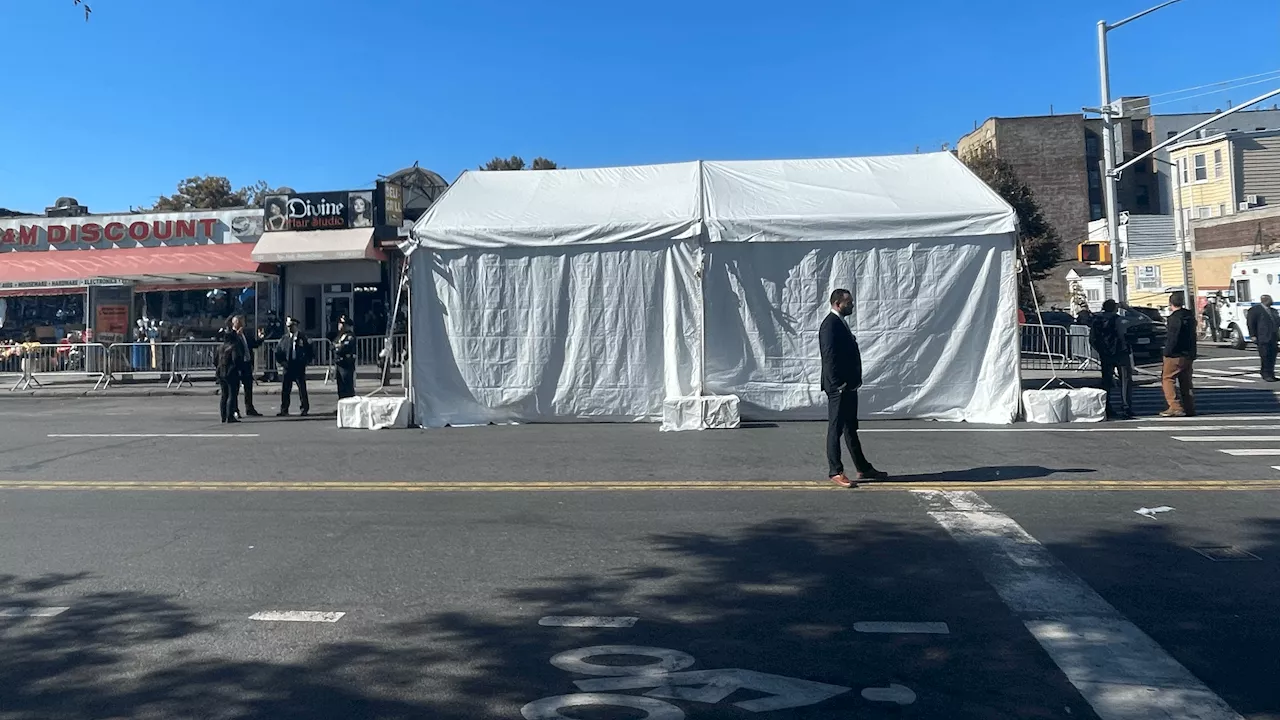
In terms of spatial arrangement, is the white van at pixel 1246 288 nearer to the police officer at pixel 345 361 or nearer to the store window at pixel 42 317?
the police officer at pixel 345 361

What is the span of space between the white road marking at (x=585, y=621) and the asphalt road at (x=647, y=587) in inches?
1.4

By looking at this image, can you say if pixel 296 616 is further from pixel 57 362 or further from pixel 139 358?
pixel 57 362

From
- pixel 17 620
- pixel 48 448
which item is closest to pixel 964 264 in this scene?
pixel 17 620

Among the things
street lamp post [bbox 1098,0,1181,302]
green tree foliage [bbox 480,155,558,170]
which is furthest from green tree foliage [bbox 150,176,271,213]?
street lamp post [bbox 1098,0,1181,302]

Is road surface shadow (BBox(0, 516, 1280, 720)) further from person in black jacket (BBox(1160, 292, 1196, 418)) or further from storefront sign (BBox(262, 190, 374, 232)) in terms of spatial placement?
storefront sign (BBox(262, 190, 374, 232))

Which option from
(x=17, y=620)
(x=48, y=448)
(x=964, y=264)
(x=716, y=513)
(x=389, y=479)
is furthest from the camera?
Result: (x=964, y=264)

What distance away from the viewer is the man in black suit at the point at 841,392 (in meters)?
8.60

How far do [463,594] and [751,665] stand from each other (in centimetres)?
199

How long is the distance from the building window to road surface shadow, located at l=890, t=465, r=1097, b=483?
40.5 m

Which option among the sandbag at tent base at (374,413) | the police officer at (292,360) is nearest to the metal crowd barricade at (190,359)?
the police officer at (292,360)

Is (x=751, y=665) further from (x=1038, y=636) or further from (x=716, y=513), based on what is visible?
(x=716, y=513)

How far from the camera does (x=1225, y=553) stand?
6.19 m

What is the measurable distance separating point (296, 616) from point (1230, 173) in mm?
58530

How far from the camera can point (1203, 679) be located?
4.19 meters
